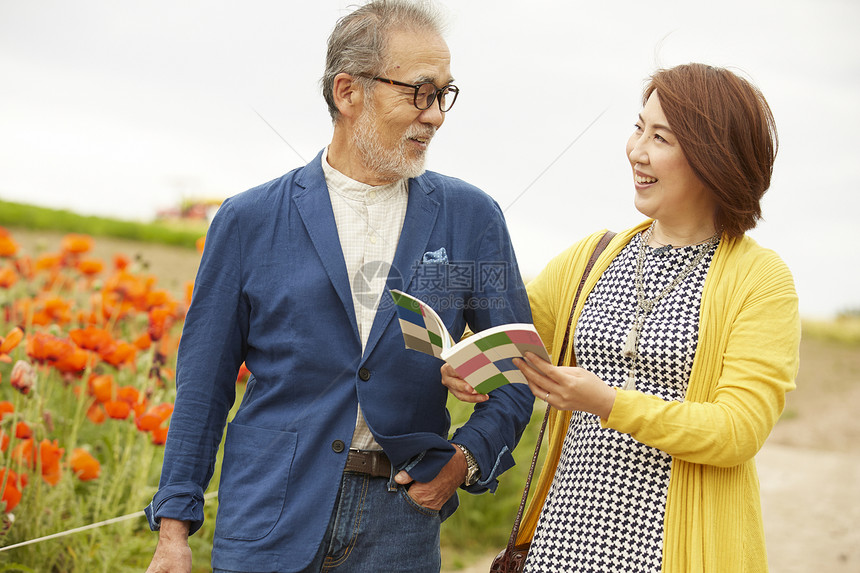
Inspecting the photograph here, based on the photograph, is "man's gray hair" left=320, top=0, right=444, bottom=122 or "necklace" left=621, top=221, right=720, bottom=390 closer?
"necklace" left=621, top=221, right=720, bottom=390

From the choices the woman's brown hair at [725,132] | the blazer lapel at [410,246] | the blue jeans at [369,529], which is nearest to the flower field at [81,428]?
the blue jeans at [369,529]

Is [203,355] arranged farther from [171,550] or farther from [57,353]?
[57,353]

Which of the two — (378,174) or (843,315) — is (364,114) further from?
(843,315)

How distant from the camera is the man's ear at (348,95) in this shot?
7.03 ft

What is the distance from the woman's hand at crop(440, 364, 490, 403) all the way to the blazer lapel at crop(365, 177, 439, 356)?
178mm

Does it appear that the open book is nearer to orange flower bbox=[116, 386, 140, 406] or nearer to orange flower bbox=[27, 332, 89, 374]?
orange flower bbox=[116, 386, 140, 406]

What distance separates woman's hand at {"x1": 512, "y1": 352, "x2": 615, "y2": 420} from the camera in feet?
5.71

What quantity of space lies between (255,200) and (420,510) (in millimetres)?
848

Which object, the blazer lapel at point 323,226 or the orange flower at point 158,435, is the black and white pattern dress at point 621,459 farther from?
the orange flower at point 158,435

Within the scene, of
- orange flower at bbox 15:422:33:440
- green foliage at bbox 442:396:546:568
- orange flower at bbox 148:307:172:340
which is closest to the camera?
orange flower at bbox 15:422:33:440

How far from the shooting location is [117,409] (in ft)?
9.99

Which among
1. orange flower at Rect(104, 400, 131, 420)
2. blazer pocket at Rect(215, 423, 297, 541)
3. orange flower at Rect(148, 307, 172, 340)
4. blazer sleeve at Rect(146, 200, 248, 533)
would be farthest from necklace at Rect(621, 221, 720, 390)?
orange flower at Rect(148, 307, 172, 340)

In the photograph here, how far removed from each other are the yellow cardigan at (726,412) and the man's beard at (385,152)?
761 mm

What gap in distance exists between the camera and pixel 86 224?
27.3ft
